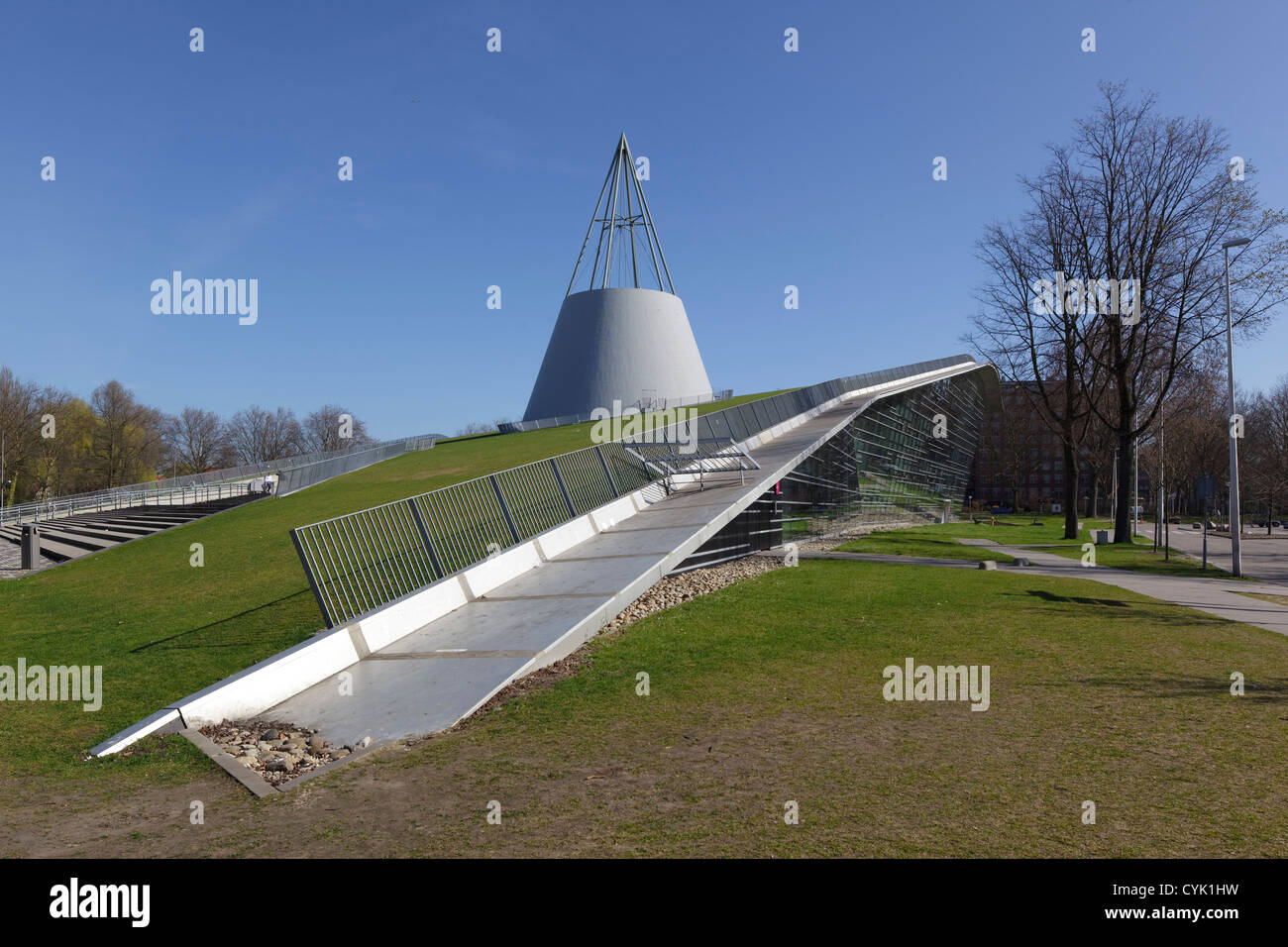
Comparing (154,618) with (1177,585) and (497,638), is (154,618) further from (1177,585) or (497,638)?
(1177,585)

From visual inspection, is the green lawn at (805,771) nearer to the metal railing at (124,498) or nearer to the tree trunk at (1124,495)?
the tree trunk at (1124,495)

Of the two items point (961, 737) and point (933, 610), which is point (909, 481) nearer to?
point (933, 610)

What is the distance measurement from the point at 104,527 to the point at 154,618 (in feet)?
65.2

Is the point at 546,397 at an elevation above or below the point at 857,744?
above

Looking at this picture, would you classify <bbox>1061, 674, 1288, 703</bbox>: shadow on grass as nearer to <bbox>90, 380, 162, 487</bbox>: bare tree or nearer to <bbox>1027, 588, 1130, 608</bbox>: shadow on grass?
<bbox>1027, 588, 1130, 608</bbox>: shadow on grass

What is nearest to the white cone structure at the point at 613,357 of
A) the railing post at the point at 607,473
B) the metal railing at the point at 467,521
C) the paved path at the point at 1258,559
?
the paved path at the point at 1258,559

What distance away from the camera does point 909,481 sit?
37281 mm

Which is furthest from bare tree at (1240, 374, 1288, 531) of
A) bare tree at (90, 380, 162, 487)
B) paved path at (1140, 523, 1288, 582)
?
bare tree at (90, 380, 162, 487)

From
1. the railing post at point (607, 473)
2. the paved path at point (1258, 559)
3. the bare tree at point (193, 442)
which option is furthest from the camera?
the bare tree at point (193, 442)

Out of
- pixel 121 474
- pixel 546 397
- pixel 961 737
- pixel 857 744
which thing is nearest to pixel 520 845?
pixel 857 744

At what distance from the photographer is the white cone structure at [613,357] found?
53.1 m

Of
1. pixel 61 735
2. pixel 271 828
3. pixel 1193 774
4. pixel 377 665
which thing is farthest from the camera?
pixel 377 665

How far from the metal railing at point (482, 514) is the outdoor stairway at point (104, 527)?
1266 cm
